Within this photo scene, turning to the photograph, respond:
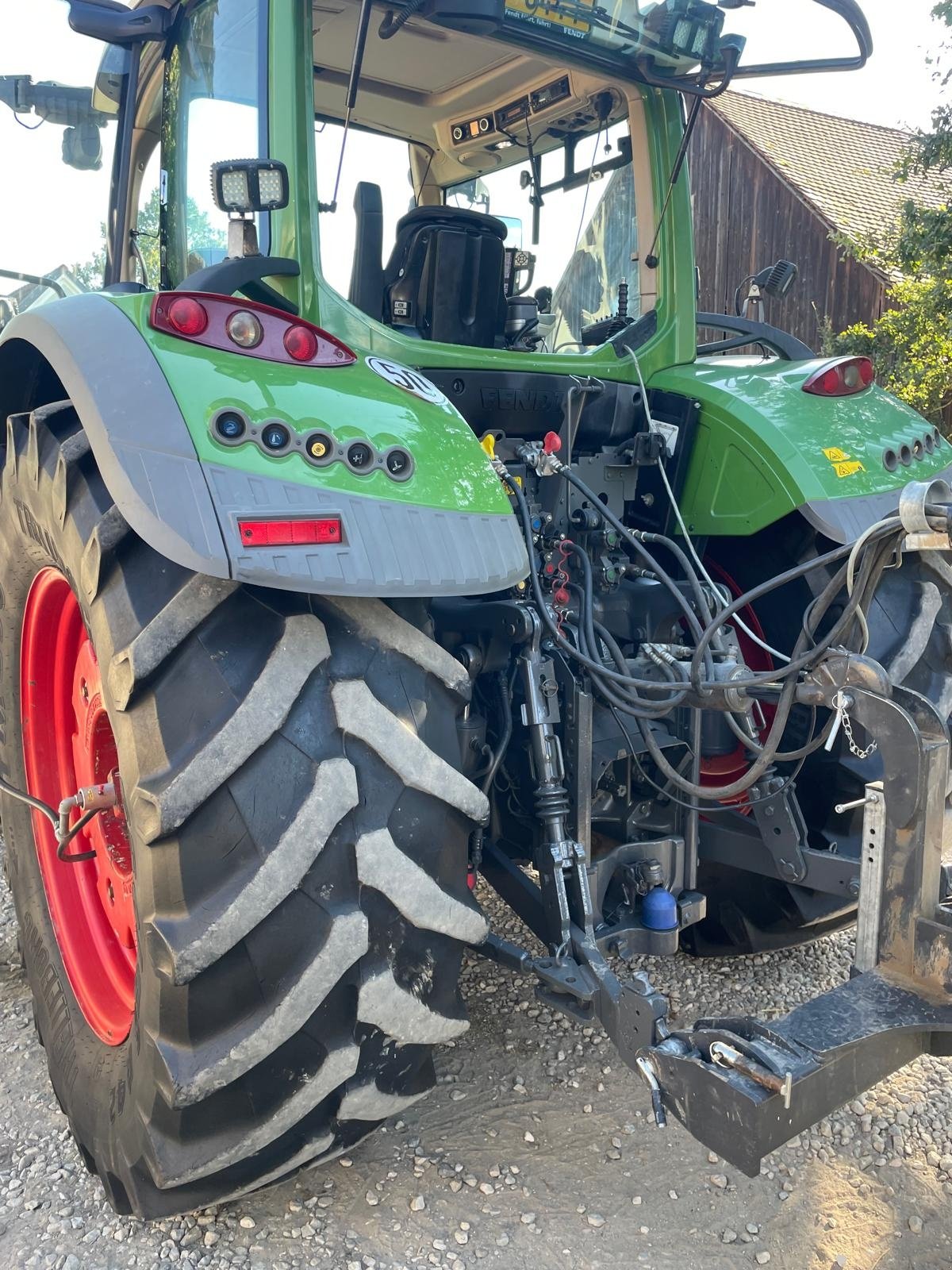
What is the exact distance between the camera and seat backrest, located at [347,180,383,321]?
2.54 metres

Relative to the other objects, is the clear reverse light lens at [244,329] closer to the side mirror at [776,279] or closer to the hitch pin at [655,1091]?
the hitch pin at [655,1091]

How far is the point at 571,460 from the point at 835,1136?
65.9 inches

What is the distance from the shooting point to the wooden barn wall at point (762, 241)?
13953 millimetres

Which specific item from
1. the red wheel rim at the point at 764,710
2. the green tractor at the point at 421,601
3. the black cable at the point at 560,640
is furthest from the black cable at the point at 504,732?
the red wheel rim at the point at 764,710

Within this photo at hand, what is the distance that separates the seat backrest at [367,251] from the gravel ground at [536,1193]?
1918mm

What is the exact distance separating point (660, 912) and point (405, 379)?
49.3 inches

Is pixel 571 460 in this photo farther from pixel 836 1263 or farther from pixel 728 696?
pixel 836 1263

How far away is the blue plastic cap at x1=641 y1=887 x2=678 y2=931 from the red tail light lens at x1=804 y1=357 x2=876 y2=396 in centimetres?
135

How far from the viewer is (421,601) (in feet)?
5.96

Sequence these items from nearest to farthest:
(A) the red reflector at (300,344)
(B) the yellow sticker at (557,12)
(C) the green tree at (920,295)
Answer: (A) the red reflector at (300,344) < (B) the yellow sticker at (557,12) < (C) the green tree at (920,295)

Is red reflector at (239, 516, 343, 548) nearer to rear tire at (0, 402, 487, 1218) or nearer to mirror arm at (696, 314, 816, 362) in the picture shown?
rear tire at (0, 402, 487, 1218)

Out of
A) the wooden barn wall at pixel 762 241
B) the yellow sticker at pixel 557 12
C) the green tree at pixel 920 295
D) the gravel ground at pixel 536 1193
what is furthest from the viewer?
the wooden barn wall at pixel 762 241

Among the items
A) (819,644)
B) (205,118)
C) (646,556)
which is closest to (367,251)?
(205,118)

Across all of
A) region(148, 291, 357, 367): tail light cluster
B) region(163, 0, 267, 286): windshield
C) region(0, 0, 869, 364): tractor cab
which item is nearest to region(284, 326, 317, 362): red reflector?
region(148, 291, 357, 367): tail light cluster
